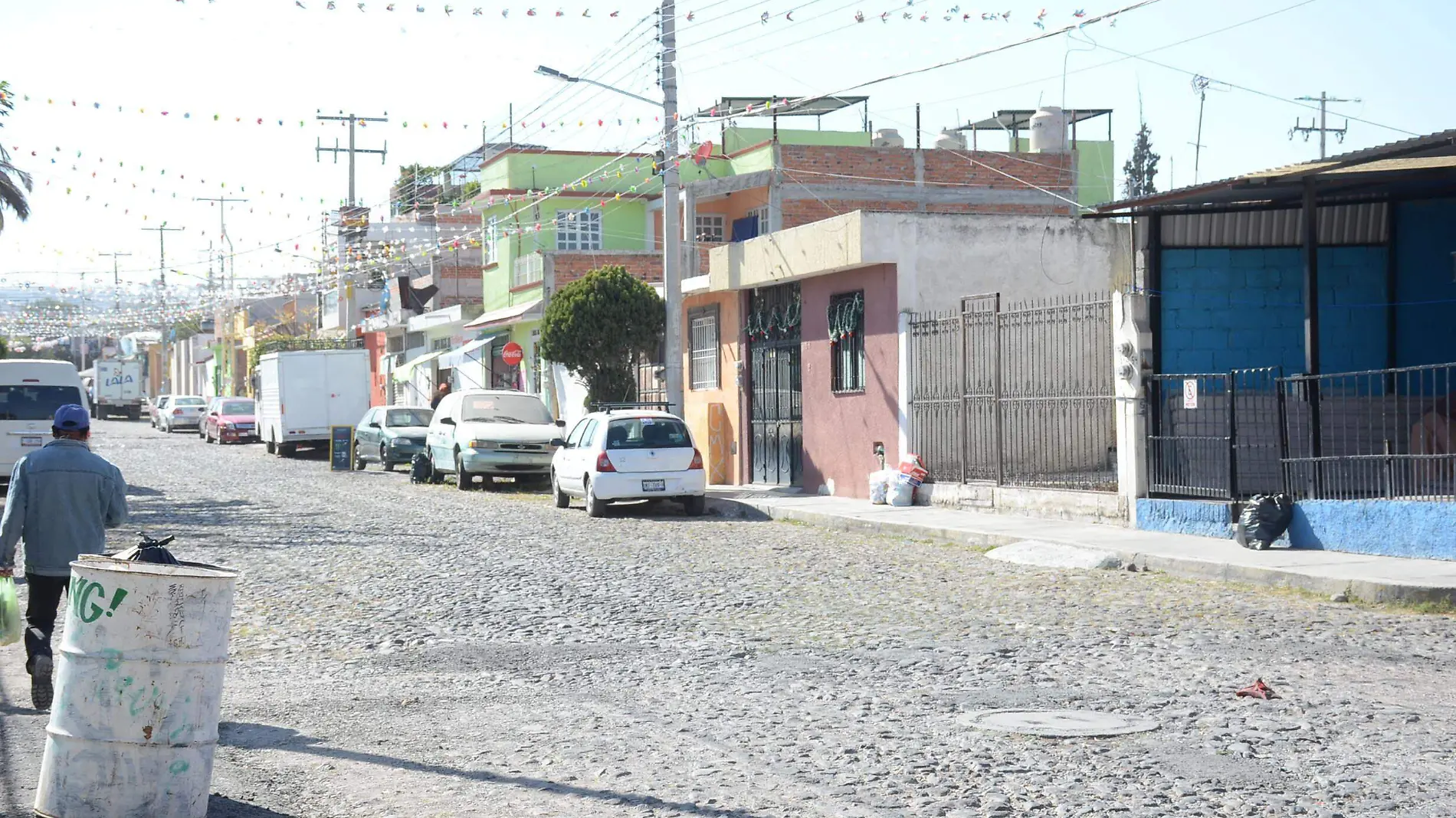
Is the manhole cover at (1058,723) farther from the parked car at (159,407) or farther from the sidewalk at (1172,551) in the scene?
the parked car at (159,407)

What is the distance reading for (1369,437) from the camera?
608 inches

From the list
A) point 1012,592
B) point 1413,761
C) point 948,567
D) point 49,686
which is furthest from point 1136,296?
point 49,686

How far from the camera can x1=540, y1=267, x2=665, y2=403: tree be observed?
2970 cm

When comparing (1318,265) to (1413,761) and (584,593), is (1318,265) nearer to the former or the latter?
(584,593)

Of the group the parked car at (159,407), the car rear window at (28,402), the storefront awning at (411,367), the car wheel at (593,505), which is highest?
the storefront awning at (411,367)

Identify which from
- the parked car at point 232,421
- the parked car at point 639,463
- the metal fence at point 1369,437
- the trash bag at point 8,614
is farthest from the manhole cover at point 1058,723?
the parked car at point 232,421

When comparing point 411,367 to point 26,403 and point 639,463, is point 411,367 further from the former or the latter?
point 639,463

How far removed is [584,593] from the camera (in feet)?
43.3

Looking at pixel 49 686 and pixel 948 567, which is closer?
pixel 49 686

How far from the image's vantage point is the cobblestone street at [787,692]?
21.0 feet

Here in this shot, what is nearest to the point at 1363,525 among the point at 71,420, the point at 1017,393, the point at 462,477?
the point at 1017,393

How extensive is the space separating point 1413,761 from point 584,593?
774 centimetres

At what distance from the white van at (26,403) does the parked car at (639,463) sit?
9.02 m

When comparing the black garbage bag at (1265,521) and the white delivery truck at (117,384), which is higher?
the white delivery truck at (117,384)
